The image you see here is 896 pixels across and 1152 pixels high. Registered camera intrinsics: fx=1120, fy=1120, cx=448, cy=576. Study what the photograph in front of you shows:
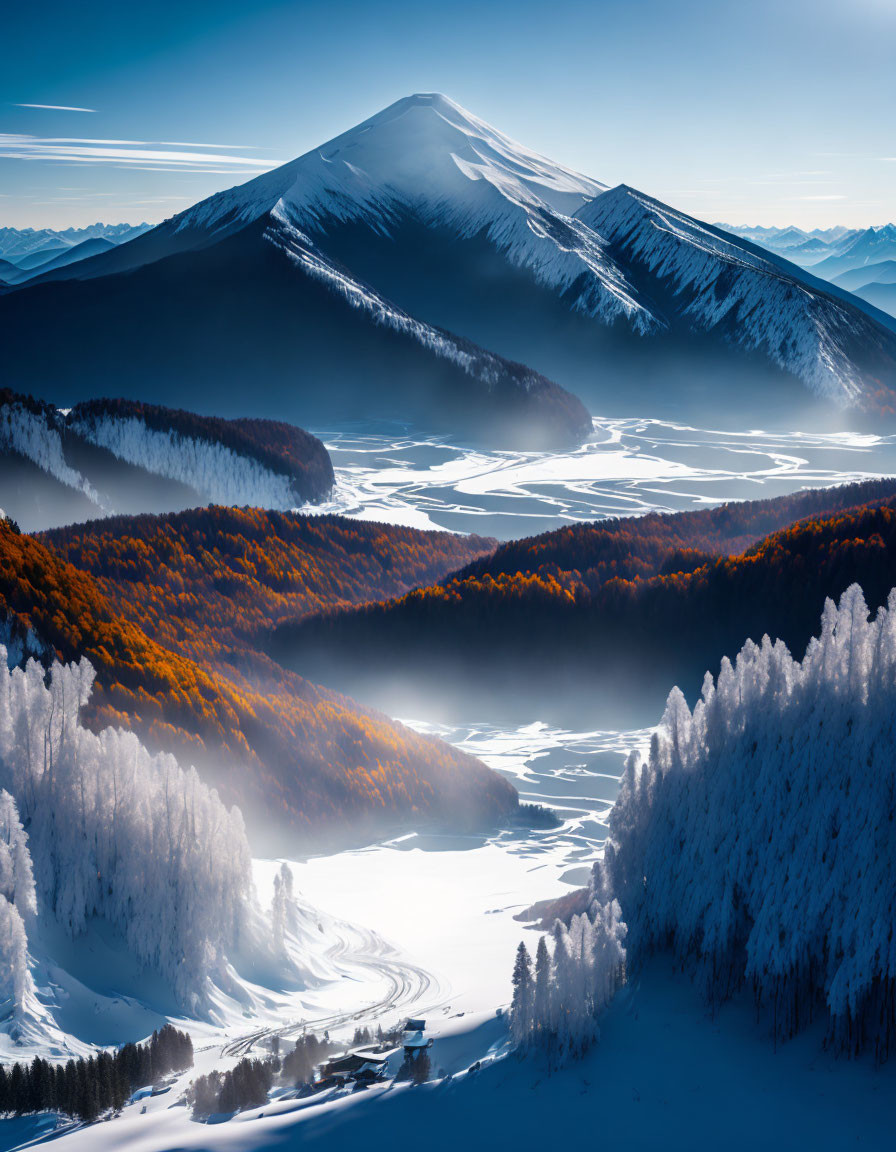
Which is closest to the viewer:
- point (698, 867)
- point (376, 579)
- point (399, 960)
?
point (698, 867)

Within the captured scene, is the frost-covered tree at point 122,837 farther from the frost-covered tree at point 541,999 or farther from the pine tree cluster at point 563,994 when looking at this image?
the frost-covered tree at point 541,999

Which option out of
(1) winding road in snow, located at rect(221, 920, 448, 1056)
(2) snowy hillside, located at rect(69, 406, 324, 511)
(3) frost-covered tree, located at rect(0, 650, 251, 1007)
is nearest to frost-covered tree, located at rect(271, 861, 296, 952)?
(3) frost-covered tree, located at rect(0, 650, 251, 1007)

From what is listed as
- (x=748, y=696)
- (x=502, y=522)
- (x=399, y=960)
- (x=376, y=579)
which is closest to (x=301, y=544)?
(x=376, y=579)

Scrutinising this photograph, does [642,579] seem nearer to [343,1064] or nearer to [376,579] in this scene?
[376,579]

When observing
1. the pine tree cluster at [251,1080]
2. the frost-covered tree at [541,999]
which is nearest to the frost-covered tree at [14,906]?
the pine tree cluster at [251,1080]

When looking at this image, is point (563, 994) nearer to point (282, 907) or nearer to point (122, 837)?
point (282, 907)

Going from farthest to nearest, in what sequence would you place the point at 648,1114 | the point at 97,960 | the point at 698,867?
the point at 97,960 → the point at 698,867 → the point at 648,1114
